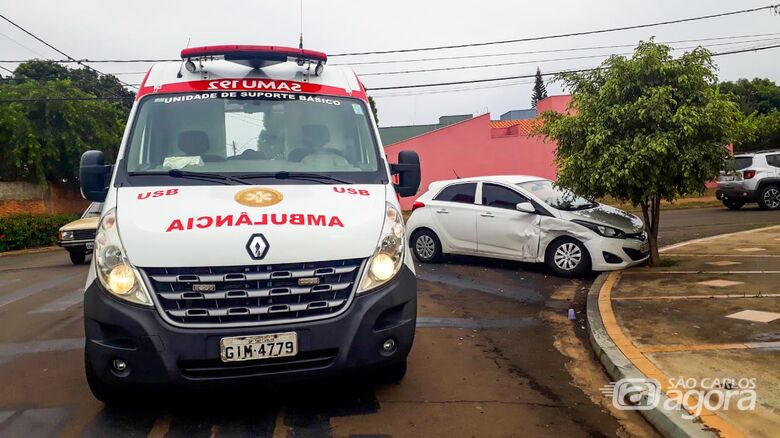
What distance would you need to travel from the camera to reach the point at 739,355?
4746 mm

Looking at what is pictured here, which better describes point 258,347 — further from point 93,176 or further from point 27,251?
point 27,251

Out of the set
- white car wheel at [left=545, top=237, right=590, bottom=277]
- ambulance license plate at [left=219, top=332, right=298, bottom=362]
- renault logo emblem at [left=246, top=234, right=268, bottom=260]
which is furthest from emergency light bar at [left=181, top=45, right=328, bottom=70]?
white car wheel at [left=545, top=237, right=590, bottom=277]

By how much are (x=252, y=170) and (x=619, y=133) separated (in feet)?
18.9

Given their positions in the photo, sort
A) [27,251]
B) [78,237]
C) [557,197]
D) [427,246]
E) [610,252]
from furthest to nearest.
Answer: [27,251]
[78,237]
[427,246]
[557,197]
[610,252]

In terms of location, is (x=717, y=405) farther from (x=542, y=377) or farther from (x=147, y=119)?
(x=147, y=119)

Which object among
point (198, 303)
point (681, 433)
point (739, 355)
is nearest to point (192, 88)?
point (198, 303)

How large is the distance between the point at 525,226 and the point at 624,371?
497 centimetres

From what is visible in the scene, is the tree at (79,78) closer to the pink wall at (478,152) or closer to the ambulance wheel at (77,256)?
the pink wall at (478,152)

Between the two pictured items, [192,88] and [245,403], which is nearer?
[245,403]

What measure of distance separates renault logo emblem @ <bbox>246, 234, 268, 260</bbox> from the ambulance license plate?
0.47m

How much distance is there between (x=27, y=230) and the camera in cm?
1925

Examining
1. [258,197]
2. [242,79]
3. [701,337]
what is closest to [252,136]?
[242,79]

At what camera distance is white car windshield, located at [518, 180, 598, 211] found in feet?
30.7

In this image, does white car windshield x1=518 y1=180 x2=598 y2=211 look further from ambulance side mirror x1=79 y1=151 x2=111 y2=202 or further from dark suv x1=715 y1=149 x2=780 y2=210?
dark suv x1=715 y1=149 x2=780 y2=210
